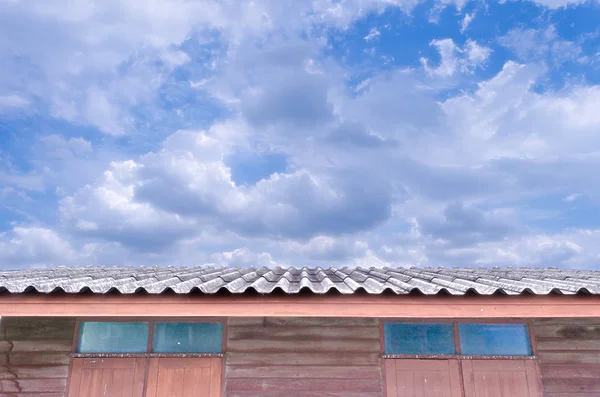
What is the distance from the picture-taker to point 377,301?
13.5 feet

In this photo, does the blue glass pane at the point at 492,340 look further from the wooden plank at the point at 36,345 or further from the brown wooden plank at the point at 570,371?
the wooden plank at the point at 36,345

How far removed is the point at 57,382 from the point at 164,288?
107 inches

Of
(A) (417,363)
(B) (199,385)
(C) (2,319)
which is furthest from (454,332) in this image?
(C) (2,319)

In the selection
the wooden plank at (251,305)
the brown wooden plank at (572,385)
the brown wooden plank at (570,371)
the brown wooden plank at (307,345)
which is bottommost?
the brown wooden plank at (572,385)

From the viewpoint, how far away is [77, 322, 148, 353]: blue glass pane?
18.3ft

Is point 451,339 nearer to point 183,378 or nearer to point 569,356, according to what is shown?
point 569,356

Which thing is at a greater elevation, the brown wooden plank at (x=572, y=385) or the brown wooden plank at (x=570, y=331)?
the brown wooden plank at (x=570, y=331)

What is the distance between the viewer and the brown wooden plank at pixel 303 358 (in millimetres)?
5598

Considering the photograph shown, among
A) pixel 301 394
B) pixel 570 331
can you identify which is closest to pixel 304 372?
pixel 301 394

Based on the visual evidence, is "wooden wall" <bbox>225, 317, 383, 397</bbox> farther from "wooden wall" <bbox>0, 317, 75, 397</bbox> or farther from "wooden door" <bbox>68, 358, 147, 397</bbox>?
"wooden wall" <bbox>0, 317, 75, 397</bbox>

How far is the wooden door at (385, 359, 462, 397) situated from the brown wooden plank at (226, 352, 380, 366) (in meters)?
0.28

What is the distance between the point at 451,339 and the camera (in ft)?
18.4

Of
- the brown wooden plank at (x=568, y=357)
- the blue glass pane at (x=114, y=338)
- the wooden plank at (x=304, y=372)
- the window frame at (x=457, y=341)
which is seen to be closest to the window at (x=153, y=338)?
the blue glass pane at (x=114, y=338)

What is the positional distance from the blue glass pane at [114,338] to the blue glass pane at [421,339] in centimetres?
295
